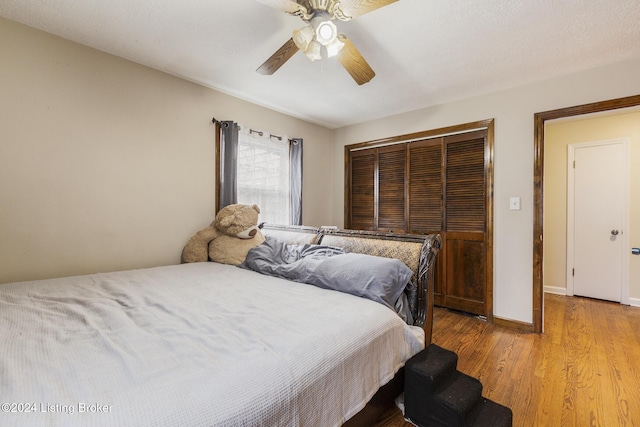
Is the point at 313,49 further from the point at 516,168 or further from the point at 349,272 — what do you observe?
the point at 516,168

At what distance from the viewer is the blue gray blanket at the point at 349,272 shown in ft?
5.23

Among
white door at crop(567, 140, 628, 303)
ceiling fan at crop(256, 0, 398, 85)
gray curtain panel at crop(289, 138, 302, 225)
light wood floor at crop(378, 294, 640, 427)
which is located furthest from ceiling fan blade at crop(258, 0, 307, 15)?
white door at crop(567, 140, 628, 303)

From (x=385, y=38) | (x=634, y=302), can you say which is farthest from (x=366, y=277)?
(x=634, y=302)

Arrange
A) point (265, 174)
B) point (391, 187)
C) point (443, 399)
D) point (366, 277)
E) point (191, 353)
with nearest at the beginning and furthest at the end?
point (191, 353), point (443, 399), point (366, 277), point (265, 174), point (391, 187)

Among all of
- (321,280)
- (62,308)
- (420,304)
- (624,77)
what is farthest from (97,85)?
(624,77)

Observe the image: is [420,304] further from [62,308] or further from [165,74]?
[165,74]

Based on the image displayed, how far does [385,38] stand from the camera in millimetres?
1975

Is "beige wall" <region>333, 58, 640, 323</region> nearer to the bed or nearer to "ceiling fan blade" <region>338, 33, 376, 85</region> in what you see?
the bed

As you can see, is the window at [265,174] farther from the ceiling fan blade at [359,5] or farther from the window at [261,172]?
the ceiling fan blade at [359,5]

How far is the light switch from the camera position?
2688mm

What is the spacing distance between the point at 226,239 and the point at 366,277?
1.52 meters

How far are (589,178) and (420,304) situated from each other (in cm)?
364

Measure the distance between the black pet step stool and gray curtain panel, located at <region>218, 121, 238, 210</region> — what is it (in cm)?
225

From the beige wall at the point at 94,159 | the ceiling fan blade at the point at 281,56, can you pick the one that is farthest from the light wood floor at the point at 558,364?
the beige wall at the point at 94,159
